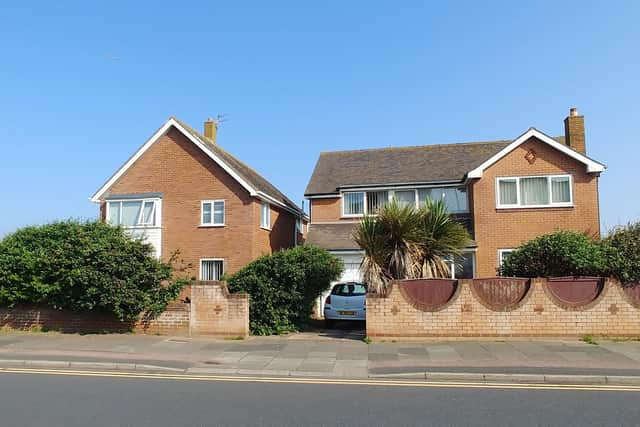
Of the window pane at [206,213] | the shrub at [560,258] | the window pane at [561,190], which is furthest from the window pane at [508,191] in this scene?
the window pane at [206,213]

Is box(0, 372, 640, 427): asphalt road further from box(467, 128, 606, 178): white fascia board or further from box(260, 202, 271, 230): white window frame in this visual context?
box(260, 202, 271, 230): white window frame

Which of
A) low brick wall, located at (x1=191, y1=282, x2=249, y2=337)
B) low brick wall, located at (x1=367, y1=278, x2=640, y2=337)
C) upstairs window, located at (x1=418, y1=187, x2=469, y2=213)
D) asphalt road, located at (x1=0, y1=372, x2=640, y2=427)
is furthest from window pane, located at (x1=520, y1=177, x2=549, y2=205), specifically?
asphalt road, located at (x1=0, y1=372, x2=640, y2=427)

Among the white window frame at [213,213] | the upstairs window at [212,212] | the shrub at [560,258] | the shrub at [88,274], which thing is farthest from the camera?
the upstairs window at [212,212]

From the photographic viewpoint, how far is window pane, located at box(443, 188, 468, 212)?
21.8 meters

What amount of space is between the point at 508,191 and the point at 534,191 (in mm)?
958

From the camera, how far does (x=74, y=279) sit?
14008 millimetres

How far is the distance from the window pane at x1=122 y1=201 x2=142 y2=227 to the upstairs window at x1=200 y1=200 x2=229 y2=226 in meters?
3.02

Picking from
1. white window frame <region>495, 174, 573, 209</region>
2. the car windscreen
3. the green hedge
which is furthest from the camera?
white window frame <region>495, 174, 573, 209</region>

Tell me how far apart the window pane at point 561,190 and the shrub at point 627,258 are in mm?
5492

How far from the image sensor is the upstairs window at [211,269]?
20781 mm

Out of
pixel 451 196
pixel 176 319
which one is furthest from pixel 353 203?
pixel 176 319

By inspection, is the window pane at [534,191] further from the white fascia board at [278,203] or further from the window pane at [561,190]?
the white fascia board at [278,203]

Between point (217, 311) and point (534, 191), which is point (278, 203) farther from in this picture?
point (534, 191)

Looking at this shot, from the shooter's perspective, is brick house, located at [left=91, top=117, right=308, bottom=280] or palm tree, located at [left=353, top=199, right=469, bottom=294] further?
brick house, located at [left=91, top=117, right=308, bottom=280]
